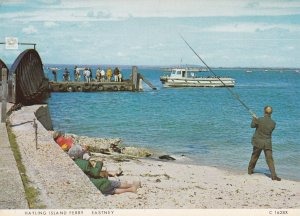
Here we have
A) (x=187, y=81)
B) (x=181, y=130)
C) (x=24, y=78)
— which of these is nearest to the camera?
(x=24, y=78)

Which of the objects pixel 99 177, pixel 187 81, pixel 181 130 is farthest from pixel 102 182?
pixel 187 81

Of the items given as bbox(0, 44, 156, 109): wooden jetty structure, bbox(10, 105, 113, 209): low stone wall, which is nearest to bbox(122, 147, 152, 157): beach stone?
bbox(0, 44, 156, 109): wooden jetty structure

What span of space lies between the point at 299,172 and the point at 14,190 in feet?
22.3

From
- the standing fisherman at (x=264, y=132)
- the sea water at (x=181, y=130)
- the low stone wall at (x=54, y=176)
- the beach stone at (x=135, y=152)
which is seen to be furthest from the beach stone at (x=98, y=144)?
the standing fisherman at (x=264, y=132)

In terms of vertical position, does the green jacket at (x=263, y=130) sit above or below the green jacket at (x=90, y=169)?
above

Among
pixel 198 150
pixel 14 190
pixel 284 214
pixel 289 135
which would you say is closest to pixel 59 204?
pixel 14 190

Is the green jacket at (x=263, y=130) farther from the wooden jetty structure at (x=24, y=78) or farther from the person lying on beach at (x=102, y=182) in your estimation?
the wooden jetty structure at (x=24, y=78)

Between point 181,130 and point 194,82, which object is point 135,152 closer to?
point 181,130

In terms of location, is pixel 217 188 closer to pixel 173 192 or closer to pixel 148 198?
pixel 173 192

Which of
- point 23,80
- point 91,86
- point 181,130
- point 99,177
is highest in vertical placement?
point 23,80

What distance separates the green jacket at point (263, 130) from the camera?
7.93 meters

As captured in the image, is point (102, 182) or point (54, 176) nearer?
point (54, 176)

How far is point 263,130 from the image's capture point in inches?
315

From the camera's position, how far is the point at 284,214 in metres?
5.46
